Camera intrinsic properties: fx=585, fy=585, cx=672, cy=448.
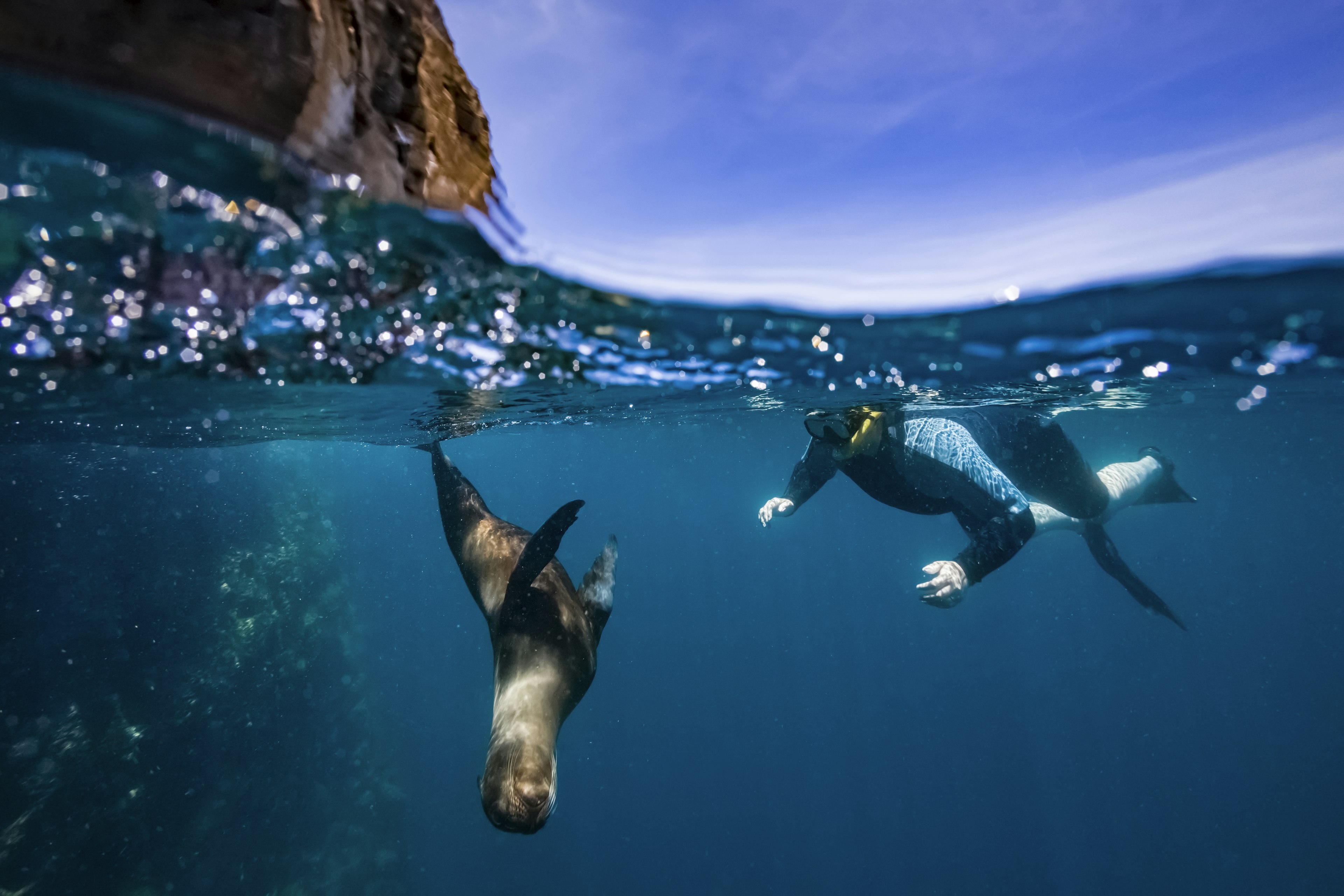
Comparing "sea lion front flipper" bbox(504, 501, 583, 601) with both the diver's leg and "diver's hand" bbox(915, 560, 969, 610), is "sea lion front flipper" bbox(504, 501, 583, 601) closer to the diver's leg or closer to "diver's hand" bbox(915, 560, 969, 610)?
"diver's hand" bbox(915, 560, 969, 610)

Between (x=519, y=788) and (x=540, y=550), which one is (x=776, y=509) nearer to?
(x=540, y=550)

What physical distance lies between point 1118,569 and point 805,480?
797cm

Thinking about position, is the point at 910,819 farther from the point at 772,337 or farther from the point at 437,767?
the point at 772,337

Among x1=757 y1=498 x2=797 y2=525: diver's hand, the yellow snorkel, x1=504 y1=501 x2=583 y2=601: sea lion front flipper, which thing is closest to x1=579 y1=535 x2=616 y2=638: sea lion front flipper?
x1=504 y1=501 x2=583 y2=601: sea lion front flipper

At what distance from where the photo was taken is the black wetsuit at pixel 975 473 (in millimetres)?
7184

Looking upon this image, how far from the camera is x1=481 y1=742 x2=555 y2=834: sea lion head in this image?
3.82 meters

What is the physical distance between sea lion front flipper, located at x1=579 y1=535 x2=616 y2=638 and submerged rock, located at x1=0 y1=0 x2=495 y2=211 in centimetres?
384

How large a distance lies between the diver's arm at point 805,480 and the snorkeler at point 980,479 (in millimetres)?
21

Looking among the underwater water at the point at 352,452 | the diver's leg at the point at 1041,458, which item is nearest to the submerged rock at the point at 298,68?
the underwater water at the point at 352,452

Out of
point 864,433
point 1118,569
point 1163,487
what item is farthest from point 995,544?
point 1163,487

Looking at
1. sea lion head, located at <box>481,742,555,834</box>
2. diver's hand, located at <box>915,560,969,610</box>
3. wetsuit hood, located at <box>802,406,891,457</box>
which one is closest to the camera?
sea lion head, located at <box>481,742,555,834</box>

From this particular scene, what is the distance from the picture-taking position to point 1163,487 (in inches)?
499

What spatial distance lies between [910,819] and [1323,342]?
1987 inches

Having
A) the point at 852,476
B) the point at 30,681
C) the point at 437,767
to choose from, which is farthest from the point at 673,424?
the point at 437,767
